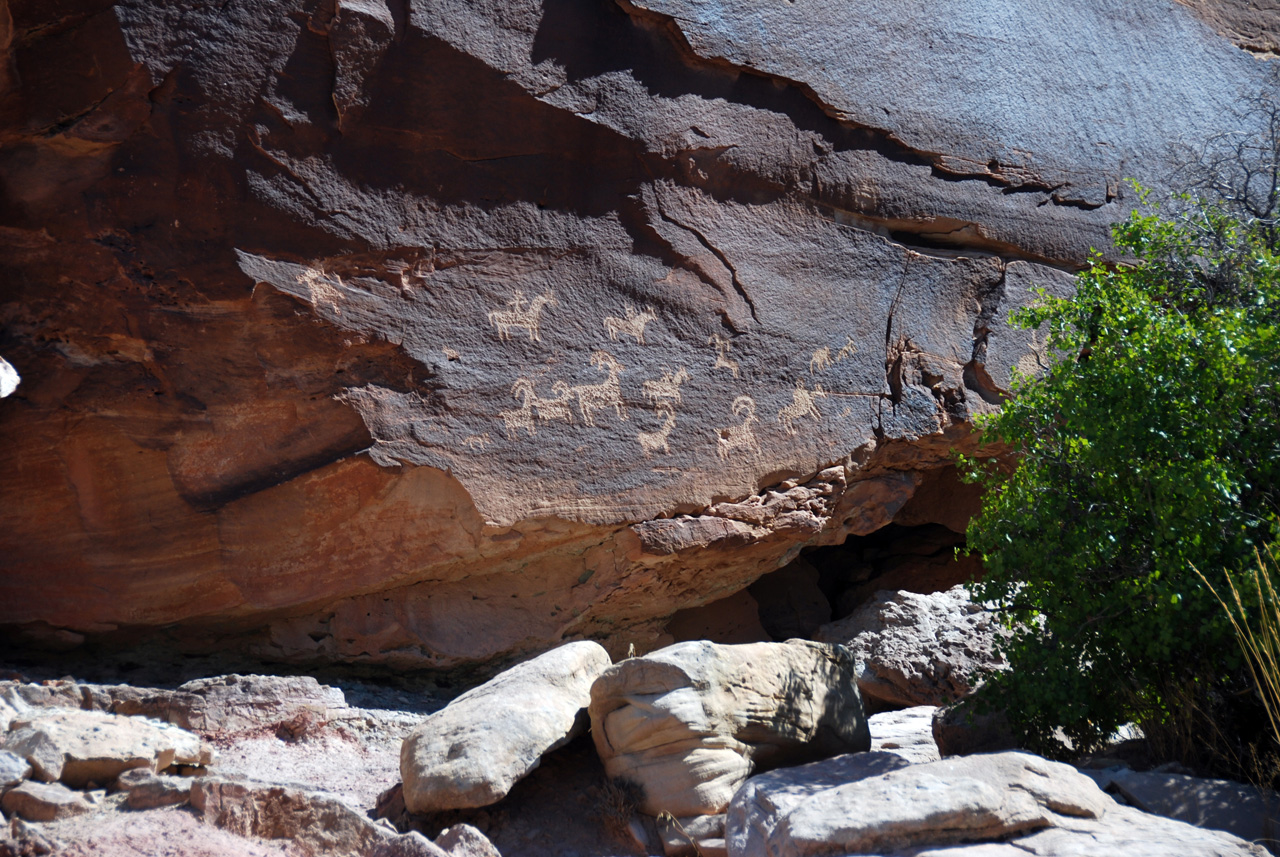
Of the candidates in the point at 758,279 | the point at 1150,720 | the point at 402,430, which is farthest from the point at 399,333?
the point at 1150,720

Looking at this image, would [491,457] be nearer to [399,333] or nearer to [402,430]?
[402,430]

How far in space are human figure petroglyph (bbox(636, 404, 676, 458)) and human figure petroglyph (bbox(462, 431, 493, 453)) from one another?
78cm

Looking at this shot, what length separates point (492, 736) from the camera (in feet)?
10.4

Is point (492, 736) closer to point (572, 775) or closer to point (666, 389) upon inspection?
point (572, 775)

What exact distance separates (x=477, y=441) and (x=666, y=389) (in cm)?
103

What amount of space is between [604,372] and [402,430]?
1.05 metres

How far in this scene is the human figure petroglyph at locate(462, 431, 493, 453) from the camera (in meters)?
4.44

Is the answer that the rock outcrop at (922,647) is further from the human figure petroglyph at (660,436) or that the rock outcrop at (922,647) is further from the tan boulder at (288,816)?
the tan boulder at (288,816)

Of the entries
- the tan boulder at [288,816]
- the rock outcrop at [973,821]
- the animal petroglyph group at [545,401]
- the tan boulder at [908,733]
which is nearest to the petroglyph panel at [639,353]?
the animal petroglyph group at [545,401]

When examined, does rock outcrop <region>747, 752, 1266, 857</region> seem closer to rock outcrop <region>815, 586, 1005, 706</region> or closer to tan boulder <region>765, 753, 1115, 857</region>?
tan boulder <region>765, 753, 1115, 857</region>

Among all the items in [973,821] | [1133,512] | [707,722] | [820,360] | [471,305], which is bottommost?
[707,722]

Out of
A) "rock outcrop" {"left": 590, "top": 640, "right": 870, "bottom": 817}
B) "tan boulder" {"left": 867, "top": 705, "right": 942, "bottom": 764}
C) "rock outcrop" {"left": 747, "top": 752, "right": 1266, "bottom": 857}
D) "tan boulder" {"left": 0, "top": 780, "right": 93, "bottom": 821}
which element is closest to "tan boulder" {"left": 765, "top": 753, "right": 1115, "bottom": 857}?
"rock outcrop" {"left": 747, "top": 752, "right": 1266, "bottom": 857}

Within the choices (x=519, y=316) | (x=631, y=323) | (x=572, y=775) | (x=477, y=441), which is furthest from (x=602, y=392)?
(x=572, y=775)

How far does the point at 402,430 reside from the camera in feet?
14.2
